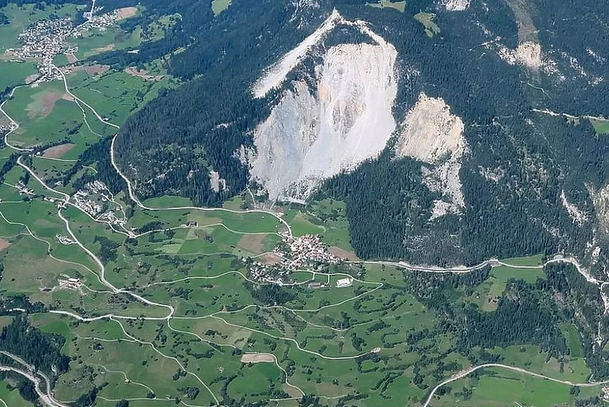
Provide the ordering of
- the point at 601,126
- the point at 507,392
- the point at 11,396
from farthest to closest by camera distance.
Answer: the point at 601,126
the point at 11,396
the point at 507,392

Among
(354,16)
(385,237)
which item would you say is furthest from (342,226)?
(354,16)

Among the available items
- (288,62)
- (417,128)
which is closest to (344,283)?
(417,128)

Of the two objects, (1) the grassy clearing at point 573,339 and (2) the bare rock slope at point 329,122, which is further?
(2) the bare rock slope at point 329,122

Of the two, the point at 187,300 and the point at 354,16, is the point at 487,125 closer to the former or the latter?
the point at 354,16

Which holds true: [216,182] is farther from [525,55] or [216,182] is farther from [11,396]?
[525,55]

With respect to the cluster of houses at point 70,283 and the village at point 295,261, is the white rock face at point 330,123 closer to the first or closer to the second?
the village at point 295,261

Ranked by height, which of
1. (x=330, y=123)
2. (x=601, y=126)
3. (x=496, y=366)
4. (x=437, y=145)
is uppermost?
(x=601, y=126)

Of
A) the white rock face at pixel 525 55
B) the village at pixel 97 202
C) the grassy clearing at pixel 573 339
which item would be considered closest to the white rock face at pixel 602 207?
the grassy clearing at pixel 573 339
